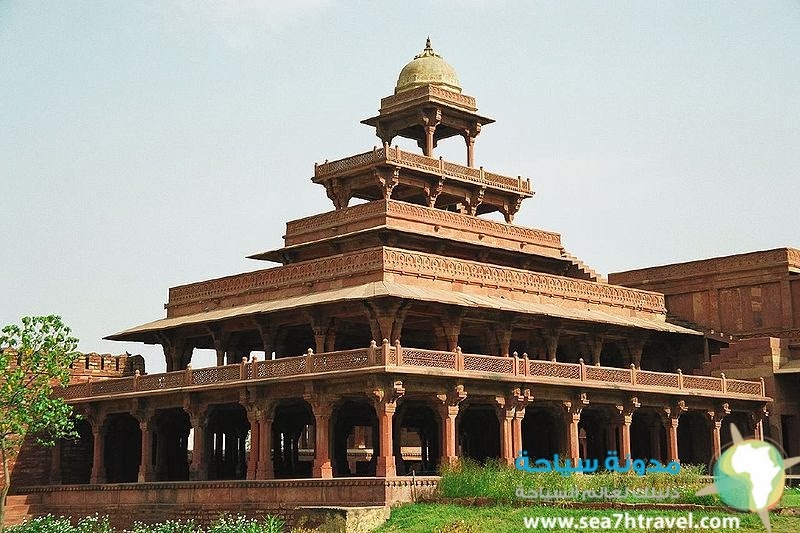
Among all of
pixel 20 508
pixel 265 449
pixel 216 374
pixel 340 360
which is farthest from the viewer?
pixel 20 508

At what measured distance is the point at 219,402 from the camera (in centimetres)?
4272

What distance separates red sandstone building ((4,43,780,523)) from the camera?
39.5 meters

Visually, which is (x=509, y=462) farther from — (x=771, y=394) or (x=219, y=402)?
(x=771, y=394)

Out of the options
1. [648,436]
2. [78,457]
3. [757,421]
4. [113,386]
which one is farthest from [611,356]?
[78,457]

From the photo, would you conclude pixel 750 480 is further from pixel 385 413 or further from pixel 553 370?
pixel 385 413

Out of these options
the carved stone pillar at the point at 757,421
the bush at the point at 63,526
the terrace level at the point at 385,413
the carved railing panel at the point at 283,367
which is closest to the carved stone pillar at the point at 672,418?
the terrace level at the point at 385,413

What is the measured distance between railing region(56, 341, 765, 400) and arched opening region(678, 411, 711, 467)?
2.30 meters

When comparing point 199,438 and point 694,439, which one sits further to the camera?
point 694,439

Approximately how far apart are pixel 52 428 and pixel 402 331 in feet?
41.0

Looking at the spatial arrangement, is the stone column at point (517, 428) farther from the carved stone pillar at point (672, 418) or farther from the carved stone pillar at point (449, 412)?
the carved stone pillar at point (672, 418)

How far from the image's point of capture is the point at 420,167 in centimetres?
4944

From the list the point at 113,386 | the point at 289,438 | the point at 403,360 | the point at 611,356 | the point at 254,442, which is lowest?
the point at 254,442

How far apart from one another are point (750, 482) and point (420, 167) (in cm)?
2028

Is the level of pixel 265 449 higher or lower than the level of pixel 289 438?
lower
